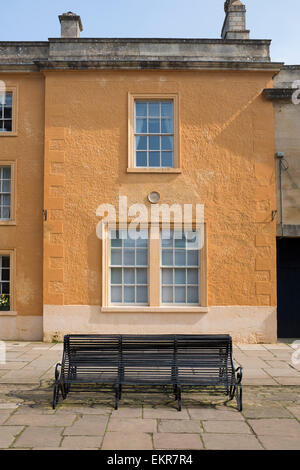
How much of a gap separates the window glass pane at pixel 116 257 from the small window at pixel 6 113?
452 cm

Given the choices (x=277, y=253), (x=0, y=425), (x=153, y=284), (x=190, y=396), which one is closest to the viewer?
(x=0, y=425)

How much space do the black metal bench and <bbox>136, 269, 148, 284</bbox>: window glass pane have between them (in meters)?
4.64

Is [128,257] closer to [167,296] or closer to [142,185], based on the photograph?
[167,296]

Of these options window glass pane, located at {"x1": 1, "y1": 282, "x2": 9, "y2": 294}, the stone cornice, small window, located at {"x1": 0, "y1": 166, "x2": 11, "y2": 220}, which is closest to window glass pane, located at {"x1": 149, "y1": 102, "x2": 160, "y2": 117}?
the stone cornice

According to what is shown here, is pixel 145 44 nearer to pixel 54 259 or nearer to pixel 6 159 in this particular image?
pixel 6 159

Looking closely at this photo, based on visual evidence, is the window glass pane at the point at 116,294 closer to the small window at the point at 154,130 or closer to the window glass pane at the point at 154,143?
the small window at the point at 154,130

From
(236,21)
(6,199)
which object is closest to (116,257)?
(6,199)

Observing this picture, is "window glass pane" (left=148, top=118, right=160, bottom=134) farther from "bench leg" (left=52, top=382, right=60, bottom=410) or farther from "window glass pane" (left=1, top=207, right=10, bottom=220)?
"bench leg" (left=52, top=382, right=60, bottom=410)

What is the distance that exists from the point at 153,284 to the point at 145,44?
6.47 metres

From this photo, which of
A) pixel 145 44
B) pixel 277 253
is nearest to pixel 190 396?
pixel 277 253

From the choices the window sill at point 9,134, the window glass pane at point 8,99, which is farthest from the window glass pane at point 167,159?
the window glass pane at point 8,99

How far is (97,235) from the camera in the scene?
11281 mm

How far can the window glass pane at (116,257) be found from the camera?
449 inches

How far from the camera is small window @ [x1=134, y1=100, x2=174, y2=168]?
11.6 metres
